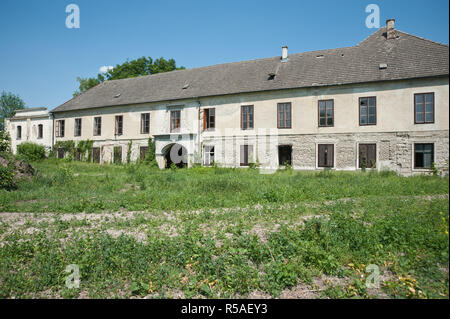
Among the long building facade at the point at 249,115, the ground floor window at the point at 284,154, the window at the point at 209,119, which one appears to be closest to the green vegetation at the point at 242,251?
the long building facade at the point at 249,115

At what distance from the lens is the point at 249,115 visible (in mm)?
22562

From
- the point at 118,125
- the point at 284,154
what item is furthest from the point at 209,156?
the point at 118,125

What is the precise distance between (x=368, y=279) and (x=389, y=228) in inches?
56.5

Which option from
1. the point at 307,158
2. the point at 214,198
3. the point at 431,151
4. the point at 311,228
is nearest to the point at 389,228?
the point at 311,228

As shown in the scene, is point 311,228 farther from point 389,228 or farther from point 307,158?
point 307,158

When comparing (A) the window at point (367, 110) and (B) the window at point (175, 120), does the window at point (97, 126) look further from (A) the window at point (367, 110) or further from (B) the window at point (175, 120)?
(A) the window at point (367, 110)

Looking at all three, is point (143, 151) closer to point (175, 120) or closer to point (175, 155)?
point (175, 155)

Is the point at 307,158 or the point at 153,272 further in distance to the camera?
the point at 307,158

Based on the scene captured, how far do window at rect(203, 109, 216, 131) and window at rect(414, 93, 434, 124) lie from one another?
20092 millimetres

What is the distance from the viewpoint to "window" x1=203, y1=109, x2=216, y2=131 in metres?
23.9

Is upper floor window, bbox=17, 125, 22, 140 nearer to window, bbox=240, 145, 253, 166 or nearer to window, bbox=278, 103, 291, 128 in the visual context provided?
window, bbox=240, 145, 253, 166

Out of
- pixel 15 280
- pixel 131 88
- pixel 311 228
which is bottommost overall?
pixel 15 280

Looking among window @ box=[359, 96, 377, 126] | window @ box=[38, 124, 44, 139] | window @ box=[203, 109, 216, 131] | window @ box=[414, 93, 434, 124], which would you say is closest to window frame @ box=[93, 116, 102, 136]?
window @ box=[38, 124, 44, 139]
